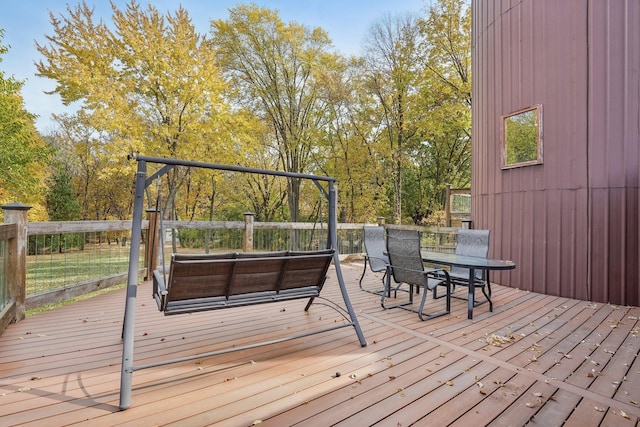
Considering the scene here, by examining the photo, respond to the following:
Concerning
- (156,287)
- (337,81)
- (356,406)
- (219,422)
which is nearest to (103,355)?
(156,287)

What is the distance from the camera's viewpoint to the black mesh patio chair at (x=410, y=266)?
3715 mm

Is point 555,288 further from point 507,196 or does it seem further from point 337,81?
point 337,81

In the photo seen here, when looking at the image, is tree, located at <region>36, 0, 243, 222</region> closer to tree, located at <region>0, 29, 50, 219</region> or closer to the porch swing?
tree, located at <region>0, 29, 50, 219</region>

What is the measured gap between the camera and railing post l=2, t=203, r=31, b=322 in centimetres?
320

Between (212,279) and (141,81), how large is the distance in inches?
337

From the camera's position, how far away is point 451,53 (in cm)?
1070

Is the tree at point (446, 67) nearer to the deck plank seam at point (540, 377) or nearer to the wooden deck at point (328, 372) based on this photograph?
the wooden deck at point (328, 372)

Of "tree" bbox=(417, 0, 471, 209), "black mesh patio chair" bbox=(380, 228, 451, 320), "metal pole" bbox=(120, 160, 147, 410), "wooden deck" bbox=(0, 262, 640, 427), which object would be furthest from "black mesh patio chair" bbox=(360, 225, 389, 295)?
"tree" bbox=(417, 0, 471, 209)

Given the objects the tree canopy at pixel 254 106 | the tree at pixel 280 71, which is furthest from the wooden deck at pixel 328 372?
the tree at pixel 280 71

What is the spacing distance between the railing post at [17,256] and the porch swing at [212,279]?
176 cm

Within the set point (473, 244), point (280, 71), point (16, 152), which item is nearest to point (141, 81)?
point (16, 152)

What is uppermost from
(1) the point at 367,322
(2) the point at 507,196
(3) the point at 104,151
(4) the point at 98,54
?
(4) the point at 98,54

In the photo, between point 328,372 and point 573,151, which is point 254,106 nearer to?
point 573,151

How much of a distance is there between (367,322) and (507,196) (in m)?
3.81
